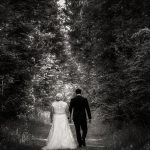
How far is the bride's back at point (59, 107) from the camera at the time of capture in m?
13.4

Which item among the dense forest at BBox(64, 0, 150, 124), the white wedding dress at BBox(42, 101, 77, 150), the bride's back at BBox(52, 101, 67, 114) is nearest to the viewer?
the dense forest at BBox(64, 0, 150, 124)

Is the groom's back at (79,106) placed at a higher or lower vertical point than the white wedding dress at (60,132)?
higher

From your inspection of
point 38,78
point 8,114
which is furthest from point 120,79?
point 38,78

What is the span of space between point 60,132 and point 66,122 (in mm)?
544

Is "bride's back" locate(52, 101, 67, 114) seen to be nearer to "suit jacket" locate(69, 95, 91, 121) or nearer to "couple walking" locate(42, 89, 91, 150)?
"couple walking" locate(42, 89, 91, 150)

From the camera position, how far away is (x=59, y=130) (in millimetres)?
13391

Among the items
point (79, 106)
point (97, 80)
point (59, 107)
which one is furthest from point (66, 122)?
point (97, 80)

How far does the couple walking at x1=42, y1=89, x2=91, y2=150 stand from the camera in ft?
42.6

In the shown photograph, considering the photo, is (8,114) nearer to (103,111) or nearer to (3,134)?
(103,111)

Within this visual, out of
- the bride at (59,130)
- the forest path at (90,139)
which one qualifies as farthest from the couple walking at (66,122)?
the forest path at (90,139)

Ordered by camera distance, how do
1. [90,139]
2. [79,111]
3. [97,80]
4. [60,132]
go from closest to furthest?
1. [79,111]
2. [60,132]
3. [90,139]
4. [97,80]

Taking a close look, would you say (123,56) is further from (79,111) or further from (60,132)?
(60,132)

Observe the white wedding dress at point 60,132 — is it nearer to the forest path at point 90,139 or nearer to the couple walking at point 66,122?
the couple walking at point 66,122

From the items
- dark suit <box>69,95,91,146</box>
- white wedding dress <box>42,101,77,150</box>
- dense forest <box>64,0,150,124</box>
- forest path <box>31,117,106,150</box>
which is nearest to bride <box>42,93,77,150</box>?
white wedding dress <box>42,101,77,150</box>
